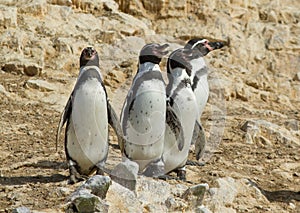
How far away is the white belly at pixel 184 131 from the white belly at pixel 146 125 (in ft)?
1.03

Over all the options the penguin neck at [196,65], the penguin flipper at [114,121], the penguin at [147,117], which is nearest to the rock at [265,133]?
the penguin neck at [196,65]

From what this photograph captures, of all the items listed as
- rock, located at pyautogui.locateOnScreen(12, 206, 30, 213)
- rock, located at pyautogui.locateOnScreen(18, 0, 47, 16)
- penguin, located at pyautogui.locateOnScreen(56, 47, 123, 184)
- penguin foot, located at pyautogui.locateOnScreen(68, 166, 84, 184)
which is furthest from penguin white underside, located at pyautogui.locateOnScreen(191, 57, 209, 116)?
rock, located at pyautogui.locateOnScreen(12, 206, 30, 213)

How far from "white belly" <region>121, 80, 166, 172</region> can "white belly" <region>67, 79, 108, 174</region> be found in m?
0.43

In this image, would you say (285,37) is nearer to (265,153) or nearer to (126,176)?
(265,153)

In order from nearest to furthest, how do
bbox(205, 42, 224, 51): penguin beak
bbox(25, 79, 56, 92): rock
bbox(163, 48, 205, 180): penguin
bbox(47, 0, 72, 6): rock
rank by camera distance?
bbox(163, 48, 205, 180): penguin, bbox(205, 42, 224, 51): penguin beak, bbox(25, 79, 56, 92): rock, bbox(47, 0, 72, 6): rock

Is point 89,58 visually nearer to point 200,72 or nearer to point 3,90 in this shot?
point 200,72

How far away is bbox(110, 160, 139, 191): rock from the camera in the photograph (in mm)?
6020

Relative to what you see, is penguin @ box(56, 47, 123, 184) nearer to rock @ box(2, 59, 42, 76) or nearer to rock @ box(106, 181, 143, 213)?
rock @ box(106, 181, 143, 213)

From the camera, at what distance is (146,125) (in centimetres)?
697

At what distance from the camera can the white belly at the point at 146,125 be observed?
6.95 m

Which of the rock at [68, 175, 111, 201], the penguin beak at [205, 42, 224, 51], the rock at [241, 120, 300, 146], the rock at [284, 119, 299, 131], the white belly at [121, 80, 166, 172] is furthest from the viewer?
the rock at [284, 119, 299, 131]

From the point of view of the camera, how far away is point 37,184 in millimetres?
6227

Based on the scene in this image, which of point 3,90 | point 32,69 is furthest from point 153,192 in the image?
point 32,69

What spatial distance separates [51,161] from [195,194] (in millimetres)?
2135
